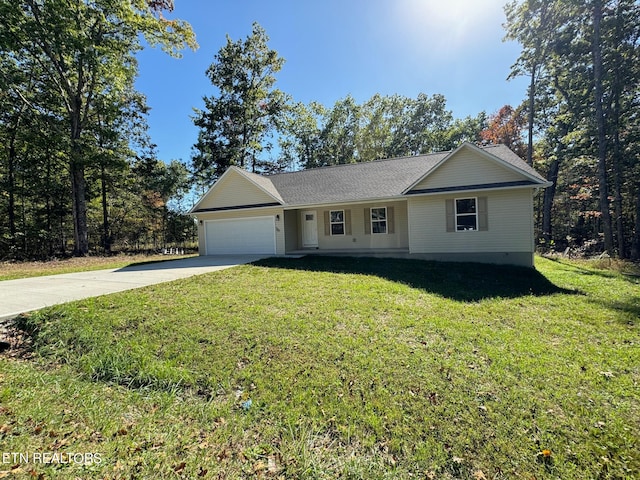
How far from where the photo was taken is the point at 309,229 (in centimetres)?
1566

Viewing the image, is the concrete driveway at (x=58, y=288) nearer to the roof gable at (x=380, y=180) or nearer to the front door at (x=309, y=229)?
the roof gable at (x=380, y=180)

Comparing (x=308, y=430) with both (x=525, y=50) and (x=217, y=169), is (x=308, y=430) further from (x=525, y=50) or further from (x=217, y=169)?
(x=217, y=169)

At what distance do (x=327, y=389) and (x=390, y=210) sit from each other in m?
11.3

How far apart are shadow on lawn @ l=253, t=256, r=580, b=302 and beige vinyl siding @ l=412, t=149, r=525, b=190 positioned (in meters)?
3.11

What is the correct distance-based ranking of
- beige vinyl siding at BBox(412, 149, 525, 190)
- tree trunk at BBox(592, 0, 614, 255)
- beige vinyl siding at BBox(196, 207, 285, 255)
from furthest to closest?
beige vinyl siding at BBox(196, 207, 285, 255), tree trunk at BBox(592, 0, 614, 255), beige vinyl siding at BBox(412, 149, 525, 190)

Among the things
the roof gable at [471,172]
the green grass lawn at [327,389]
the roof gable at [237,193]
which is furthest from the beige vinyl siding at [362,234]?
the green grass lawn at [327,389]

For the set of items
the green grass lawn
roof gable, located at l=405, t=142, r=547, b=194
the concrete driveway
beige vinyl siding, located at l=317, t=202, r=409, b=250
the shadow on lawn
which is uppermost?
roof gable, located at l=405, t=142, r=547, b=194

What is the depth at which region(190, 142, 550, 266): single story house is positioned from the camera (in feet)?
35.2

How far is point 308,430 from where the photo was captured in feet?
9.61

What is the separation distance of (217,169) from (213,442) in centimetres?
2743

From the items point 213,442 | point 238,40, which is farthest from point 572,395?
point 238,40

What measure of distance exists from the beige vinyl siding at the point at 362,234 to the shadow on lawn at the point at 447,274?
84.4 inches

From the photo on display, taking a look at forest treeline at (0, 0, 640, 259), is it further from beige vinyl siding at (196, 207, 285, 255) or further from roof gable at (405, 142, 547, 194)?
roof gable at (405, 142, 547, 194)

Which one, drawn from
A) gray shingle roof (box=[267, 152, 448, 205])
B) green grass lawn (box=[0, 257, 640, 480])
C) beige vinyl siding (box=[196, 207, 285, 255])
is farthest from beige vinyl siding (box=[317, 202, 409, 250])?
green grass lawn (box=[0, 257, 640, 480])
